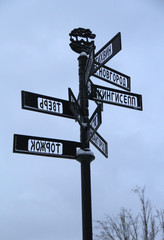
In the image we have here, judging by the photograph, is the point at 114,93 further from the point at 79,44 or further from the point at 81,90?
the point at 79,44

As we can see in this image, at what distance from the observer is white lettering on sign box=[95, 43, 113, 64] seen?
542 centimetres

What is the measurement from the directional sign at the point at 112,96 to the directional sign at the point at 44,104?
422mm

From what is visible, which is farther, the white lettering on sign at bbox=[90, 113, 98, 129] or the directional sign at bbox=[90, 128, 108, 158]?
the directional sign at bbox=[90, 128, 108, 158]

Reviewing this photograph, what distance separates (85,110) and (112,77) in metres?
0.78

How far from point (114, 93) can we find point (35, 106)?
1.28m

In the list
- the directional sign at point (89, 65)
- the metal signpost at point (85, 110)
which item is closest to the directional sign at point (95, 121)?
the metal signpost at point (85, 110)

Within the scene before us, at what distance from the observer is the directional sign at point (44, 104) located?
225 inches

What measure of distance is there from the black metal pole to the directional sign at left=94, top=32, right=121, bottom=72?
52 centimetres

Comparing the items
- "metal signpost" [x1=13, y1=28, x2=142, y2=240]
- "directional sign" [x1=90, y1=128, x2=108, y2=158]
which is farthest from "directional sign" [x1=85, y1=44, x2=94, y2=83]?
"directional sign" [x1=90, y1=128, x2=108, y2=158]

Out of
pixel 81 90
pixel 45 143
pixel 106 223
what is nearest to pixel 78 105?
pixel 81 90

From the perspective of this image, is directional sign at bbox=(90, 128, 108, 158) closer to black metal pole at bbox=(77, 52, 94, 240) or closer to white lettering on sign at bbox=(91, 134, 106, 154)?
white lettering on sign at bbox=(91, 134, 106, 154)

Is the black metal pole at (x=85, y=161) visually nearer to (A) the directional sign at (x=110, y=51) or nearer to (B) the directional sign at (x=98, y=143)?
(B) the directional sign at (x=98, y=143)

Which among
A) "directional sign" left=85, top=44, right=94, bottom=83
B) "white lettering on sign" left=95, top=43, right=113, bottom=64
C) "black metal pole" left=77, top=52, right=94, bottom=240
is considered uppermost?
"white lettering on sign" left=95, top=43, right=113, bottom=64

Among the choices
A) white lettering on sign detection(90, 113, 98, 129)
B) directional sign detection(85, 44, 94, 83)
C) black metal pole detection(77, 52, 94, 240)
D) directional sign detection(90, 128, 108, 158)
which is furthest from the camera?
directional sign detection(90, 128, 108, 158)
